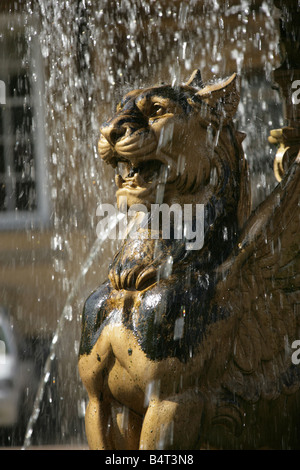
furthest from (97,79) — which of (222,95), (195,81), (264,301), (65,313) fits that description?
(264,301)

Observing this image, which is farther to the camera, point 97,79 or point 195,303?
point 97,79

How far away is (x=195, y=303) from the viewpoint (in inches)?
57.7

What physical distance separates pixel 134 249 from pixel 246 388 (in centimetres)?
42

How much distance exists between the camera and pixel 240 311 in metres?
→ 1.51

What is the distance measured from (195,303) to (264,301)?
19 centimetres

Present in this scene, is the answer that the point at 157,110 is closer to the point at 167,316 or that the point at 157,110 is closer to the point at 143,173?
the point at 143,173

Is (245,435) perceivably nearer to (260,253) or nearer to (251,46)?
(260,253)

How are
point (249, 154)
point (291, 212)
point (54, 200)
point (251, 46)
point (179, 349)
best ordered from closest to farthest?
point (179, 349), point (291, 212), point (251, 46), point (249, 154), point (54, 200)

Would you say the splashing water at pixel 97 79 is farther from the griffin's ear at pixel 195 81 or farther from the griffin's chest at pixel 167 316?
the griffin's chest at pixel 167 316

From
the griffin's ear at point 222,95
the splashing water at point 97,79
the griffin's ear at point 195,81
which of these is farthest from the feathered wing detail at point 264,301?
the splashing water at point 97,79

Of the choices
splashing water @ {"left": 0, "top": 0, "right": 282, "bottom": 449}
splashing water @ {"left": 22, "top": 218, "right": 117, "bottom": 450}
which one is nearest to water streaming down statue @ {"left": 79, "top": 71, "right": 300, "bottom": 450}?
splashing water @ {"left": 0, "top": 0, "right": 282, "bottom": 449}
